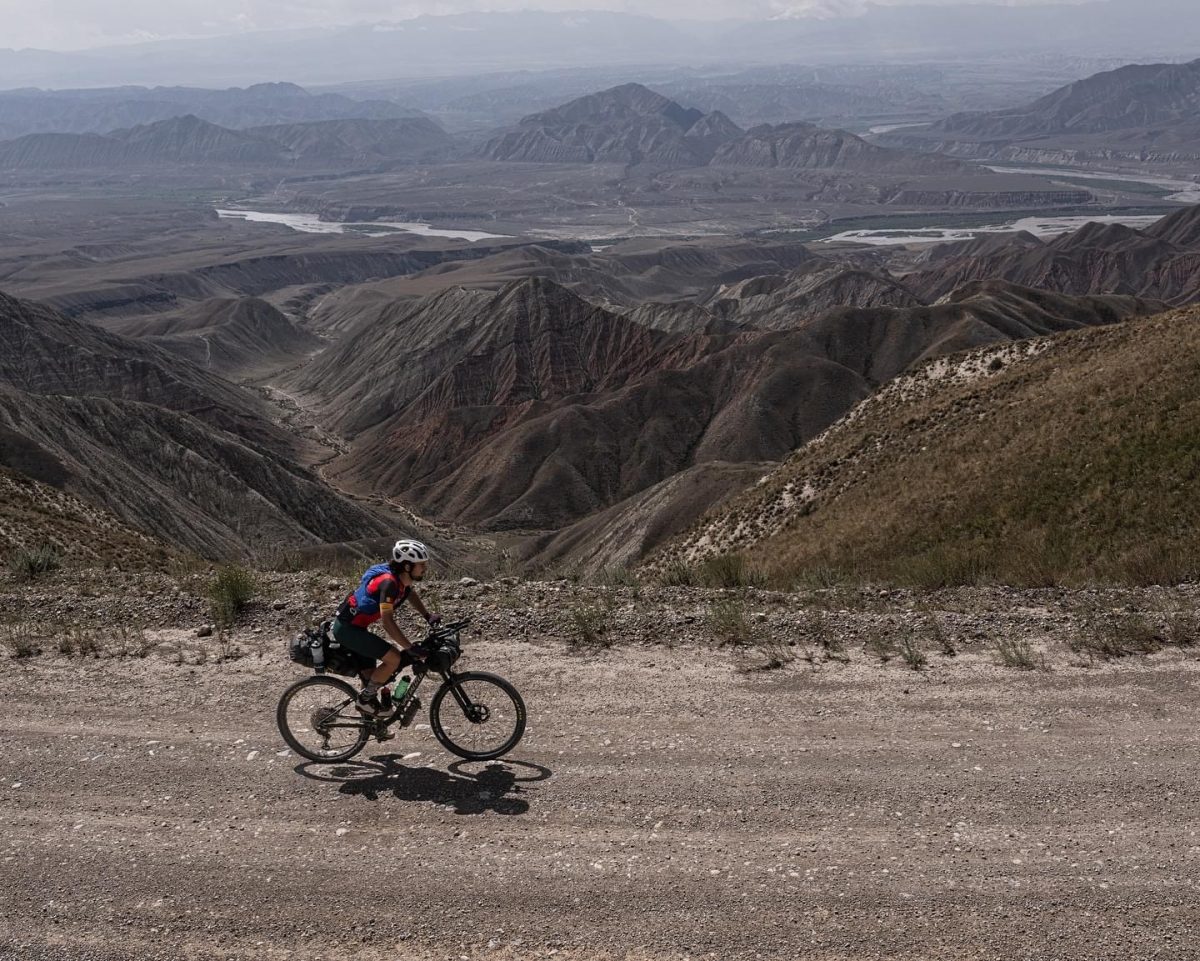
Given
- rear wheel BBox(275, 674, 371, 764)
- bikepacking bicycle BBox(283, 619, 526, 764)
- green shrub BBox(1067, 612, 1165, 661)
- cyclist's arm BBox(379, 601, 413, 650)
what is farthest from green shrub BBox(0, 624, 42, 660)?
green shrub BBox(1067, 612, 1165, 661)

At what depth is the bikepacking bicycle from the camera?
33.8ft

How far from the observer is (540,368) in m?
128

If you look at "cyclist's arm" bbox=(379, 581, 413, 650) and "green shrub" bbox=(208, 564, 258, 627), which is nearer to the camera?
"cyclist's arm" bbox=(379, 581, 413, 650)

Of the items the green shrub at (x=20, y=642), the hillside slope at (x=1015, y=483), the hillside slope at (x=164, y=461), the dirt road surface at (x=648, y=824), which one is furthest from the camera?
the hillside slope at (x=164, y=461)

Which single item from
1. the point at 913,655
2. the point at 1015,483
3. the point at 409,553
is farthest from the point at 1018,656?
the point at 1015,483

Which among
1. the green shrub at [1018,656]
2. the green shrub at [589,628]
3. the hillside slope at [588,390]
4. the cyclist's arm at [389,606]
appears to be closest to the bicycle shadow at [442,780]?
the cyclist's arm at [389,606]

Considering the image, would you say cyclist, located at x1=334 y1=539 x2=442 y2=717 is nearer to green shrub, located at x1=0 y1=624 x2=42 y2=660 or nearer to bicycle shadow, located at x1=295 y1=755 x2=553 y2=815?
bicycle shadow, located at x1=295 y1=755 x2=553 y2=815

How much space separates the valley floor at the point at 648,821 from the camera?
25.5 feet

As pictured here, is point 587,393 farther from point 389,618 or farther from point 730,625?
point 389,618

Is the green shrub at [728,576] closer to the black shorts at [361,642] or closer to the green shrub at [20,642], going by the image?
the black shorts at [361,642]

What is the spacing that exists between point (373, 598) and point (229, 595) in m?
5.78

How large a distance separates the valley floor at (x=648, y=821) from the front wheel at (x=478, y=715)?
21 cm

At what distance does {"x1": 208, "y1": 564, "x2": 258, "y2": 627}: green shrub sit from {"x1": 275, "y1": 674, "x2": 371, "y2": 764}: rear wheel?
4.19m

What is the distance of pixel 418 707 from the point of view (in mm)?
10484
